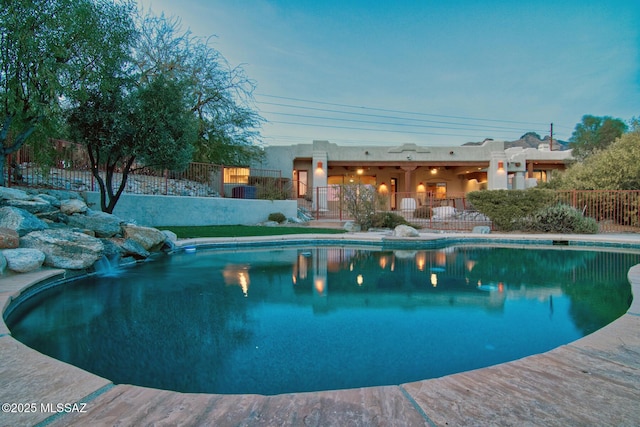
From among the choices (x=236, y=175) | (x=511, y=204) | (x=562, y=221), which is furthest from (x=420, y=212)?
(x=236, y=175)

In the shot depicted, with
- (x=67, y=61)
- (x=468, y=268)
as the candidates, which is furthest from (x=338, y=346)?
(x=67, y=61)

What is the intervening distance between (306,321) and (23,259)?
3.68 m

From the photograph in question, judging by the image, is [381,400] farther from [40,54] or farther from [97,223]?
[40,54]

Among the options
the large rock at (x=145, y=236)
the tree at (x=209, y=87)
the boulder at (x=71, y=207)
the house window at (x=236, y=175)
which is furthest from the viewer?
the house window at (x=236, y=175)

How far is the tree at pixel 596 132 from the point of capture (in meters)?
26.4

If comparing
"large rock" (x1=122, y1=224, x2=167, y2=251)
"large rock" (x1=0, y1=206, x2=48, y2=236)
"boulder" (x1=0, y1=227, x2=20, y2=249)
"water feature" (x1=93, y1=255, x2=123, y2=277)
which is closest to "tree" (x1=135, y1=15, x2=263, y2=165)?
"large rock" (x1=122, y1=224, x2=167, y2=251)

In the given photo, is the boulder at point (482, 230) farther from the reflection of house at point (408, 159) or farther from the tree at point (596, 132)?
the tree at point (596, 132)

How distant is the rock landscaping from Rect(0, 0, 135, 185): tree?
1.64 meters

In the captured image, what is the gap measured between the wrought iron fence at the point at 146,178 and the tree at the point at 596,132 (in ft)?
78.3

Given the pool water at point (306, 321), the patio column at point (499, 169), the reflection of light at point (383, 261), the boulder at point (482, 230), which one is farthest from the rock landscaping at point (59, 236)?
the patio column at point (499, 169)

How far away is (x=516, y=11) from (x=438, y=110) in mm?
12413

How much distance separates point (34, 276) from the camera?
407cm

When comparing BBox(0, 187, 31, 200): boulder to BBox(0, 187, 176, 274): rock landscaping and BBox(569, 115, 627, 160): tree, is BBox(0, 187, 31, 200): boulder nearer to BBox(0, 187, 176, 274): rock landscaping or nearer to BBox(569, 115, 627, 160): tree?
BBox(0, 187, 176, 274): rock landscaping

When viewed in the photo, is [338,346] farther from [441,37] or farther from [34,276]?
[441,37]
